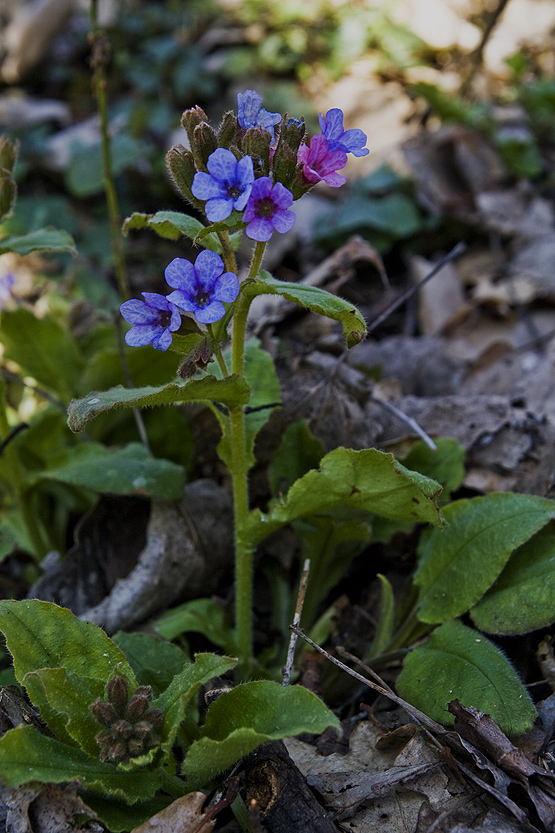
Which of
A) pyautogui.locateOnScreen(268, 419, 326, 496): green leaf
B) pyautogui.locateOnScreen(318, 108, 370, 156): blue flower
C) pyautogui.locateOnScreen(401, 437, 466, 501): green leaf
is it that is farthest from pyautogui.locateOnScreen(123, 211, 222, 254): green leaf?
pyautogui.locateOnScreen(401, 437, 466, 501): green leaf

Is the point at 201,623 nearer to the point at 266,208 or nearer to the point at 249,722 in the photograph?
the point at 249,722

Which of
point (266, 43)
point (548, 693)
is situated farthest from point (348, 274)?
point (266, 43)

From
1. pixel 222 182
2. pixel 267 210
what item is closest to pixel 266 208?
pixel 267 210

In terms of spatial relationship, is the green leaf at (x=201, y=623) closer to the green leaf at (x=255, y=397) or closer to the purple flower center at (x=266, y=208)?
the green leaf at (x=255, y=397)

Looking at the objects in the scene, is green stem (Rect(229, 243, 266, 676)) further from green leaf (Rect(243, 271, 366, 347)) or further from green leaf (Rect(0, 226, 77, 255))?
green leaf (Rect(0, 226, 77, 255))

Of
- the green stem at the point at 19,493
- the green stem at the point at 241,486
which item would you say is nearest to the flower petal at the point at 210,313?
the green stem at the point at 241,486

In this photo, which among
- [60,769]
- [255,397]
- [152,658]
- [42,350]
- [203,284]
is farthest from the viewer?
[42,350]

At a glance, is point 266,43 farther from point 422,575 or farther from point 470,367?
point 422,575
